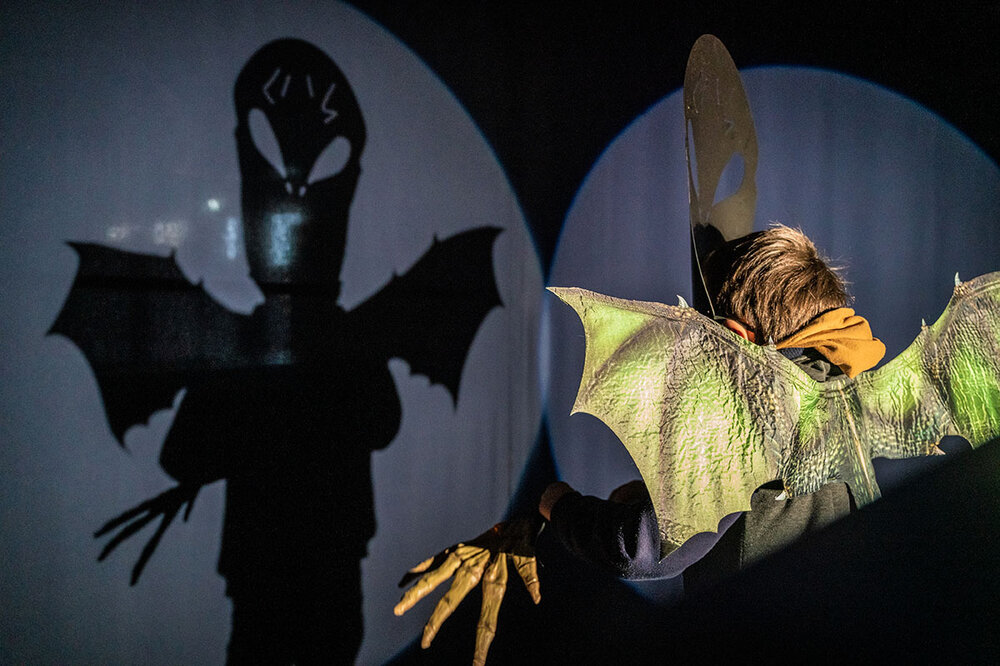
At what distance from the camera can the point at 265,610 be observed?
128cm

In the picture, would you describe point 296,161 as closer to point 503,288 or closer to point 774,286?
point 503,288

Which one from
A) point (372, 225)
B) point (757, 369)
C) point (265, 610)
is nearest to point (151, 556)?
point (265, 610)

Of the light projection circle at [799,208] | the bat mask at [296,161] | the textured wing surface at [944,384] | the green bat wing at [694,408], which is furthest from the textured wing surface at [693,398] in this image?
the light projection circle at [799,208]

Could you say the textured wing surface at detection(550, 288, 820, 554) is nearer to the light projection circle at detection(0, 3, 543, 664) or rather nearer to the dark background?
the dark background

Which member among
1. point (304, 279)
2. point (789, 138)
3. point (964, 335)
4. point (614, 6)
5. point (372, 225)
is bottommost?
point (964, 335)

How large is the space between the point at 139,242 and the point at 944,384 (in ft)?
4.70

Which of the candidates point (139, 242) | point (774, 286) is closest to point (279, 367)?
point (139, 242)

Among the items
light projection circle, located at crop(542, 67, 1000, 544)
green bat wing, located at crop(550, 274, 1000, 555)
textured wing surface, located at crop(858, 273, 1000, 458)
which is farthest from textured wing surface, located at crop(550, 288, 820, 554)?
light projection circle, located at crop(542, 67, 1000, 544)

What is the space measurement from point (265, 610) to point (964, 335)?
1.45 meters

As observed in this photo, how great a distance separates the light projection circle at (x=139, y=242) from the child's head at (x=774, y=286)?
908mm

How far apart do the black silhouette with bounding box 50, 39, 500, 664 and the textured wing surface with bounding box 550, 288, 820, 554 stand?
828 millimetres

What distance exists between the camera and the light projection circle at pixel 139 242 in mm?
1032

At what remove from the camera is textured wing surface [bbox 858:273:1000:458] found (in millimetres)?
829

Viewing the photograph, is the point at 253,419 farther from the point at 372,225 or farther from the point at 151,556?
the point at 372,225
